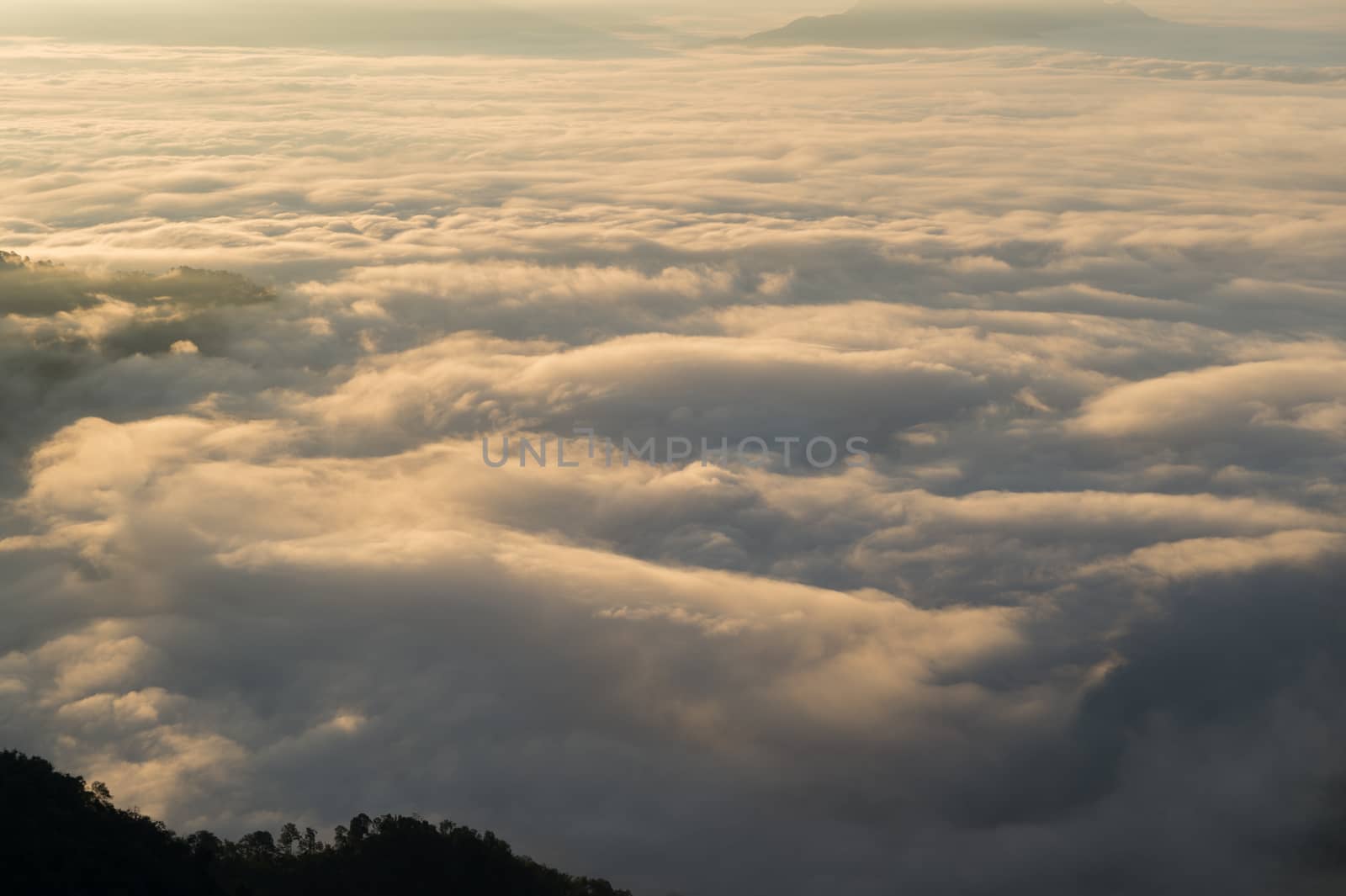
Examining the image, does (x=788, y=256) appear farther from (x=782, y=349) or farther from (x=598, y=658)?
(x=598, y=658)

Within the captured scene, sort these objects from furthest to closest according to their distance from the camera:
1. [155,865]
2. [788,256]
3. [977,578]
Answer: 1. [788,256]
2. [977,578]
3. [155,865]

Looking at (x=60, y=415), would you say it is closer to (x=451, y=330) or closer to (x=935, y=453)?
(x=451, y=330)

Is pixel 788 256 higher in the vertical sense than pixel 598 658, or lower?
higher

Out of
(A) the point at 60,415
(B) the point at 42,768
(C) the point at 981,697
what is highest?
(A) the point at 60,415

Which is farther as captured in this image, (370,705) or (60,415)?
(60,415)

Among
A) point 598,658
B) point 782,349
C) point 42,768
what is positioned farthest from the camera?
point 782,349

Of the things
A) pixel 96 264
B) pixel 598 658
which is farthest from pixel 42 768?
pixel 96 264
